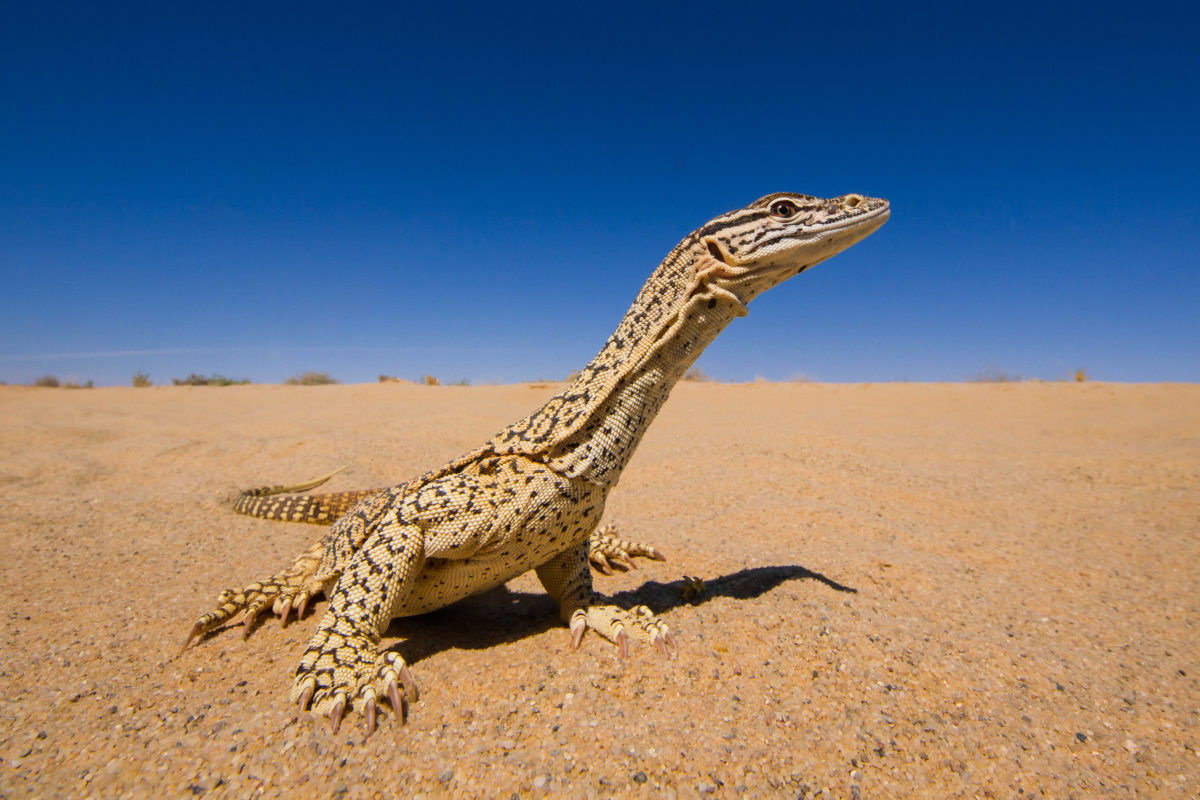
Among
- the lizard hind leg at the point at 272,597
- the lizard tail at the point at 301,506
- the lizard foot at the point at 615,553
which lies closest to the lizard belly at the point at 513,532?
the lizard hind leg at the point at 272,597

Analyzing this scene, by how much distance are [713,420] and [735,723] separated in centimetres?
1120

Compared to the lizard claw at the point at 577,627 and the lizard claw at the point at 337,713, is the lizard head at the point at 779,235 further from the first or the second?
the lizard claw at the point at 337,713

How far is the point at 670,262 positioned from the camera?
127 inches

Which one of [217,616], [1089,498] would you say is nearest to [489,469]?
[217,616]

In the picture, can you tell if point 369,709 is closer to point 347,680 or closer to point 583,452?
point 347,680

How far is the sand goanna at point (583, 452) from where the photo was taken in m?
2.98

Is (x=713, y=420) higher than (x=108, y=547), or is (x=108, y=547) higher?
(x=713, y=420)

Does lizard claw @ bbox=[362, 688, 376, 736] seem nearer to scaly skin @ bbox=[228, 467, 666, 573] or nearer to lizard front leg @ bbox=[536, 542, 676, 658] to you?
lizard front leg @ bbox=[536, 542, 676, 658]

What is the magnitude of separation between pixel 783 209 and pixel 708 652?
2.51 m

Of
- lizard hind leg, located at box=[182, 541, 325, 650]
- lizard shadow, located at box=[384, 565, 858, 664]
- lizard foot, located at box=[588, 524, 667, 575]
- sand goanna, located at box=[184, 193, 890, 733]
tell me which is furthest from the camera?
lizard foot, located at box=[588, 524, 667, 575]

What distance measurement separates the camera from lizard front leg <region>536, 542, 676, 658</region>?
10.5 ft

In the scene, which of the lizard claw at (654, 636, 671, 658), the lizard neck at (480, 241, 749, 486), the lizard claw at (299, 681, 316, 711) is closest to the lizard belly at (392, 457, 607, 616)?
the lizard neck at (480, 241, 749, 486)

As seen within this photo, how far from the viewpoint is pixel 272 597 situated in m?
3.96

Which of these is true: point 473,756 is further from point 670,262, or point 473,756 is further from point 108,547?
point 108,547
